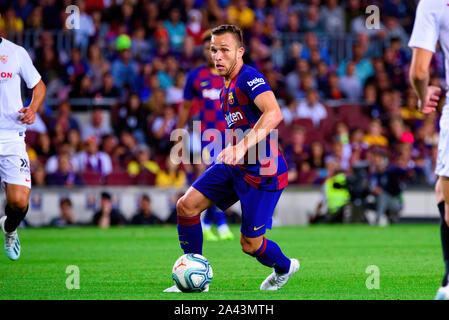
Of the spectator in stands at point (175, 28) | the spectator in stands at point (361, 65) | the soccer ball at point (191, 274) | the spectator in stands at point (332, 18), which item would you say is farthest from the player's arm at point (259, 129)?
the spectator in stands at point (332, 18)

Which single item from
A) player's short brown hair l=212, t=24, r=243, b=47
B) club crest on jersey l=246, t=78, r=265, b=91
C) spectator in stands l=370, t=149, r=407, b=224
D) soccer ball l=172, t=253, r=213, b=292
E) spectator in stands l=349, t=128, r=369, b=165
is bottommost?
spectator in stands l=370, t=149, r=407, b=224

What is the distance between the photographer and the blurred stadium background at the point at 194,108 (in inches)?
693

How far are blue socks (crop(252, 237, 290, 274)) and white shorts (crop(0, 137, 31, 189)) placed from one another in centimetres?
320

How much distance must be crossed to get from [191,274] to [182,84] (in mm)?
13000

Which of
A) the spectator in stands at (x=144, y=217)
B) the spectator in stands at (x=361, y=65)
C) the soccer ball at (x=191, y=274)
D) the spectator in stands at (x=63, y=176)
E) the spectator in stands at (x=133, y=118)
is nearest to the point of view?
the soccer ball at (x=191, y=274)

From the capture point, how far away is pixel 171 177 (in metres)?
17.6

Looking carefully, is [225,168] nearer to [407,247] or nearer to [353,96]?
[407,247]

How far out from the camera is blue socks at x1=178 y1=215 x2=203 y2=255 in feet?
22.9

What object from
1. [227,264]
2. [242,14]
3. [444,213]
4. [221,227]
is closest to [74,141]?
[221,227]

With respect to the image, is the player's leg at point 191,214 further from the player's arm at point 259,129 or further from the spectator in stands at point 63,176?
the spectator in stands at point 63,176

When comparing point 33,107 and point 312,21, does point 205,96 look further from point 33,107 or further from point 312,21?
point 312,21

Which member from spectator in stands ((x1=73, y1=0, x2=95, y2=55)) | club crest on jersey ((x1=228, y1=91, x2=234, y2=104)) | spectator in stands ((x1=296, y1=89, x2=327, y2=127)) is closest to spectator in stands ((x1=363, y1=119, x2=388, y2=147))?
spectator in stands ((x1=296, y1=89, x2=327, y2=127))

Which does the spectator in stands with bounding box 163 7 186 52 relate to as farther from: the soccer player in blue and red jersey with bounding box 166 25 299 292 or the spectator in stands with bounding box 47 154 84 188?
the soccer player in blue and red jersey with bounding box 166 25 299 292

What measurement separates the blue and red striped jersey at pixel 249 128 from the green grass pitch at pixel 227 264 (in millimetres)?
993
